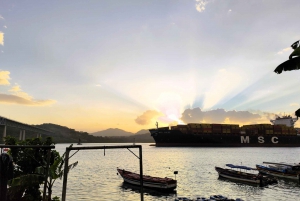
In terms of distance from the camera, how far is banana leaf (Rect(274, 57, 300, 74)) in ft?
60.6

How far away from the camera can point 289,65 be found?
1880 cm

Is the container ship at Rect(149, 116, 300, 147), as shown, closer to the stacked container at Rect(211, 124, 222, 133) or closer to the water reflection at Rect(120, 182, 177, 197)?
the stacked container at Rect(211, 124, 222, 133)

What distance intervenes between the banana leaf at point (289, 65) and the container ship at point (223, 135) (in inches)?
5382

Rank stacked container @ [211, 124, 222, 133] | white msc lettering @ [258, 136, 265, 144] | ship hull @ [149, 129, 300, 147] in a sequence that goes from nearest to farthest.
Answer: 1. ship hull @ [149, 129, 300, 147]
2. stacked container @ [211, 124, 222, 133]
3. white msc lettering @ [258, 136, 265, 144]

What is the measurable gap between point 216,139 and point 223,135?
249 inches

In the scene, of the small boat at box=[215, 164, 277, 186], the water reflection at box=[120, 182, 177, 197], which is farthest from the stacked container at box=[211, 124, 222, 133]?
the water reflection at box=[120, 182, 177, 197]

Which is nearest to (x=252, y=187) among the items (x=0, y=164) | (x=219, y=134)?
(x=0, y=164)

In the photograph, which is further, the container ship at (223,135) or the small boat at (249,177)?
the container ship at (223,135)

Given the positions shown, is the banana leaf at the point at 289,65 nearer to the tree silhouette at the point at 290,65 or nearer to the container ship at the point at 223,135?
the tree silhouette at the point at 290,65

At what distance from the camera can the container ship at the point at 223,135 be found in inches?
6230

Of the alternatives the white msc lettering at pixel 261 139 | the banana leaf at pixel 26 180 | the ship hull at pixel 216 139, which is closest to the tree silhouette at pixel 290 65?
the banana leaf at pixel 26 180

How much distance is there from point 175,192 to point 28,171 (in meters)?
23.9

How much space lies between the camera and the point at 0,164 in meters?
7.89

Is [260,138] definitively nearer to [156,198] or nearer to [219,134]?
[219,134]
